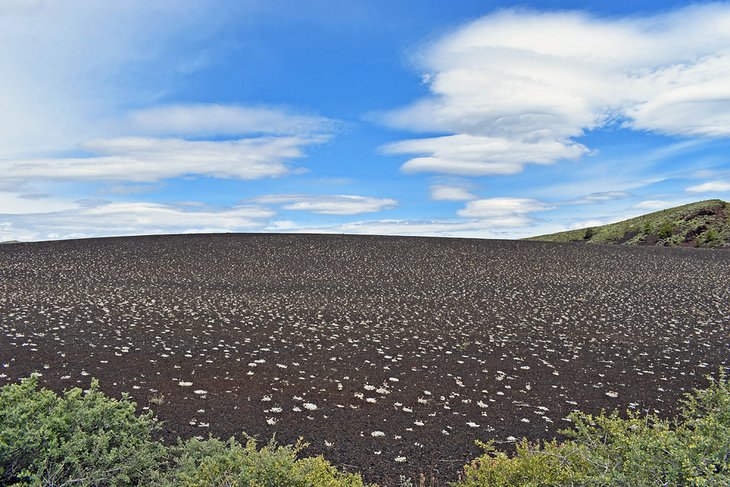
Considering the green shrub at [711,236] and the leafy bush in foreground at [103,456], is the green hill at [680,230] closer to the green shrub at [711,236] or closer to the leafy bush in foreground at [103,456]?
the green shrub at [711,236]

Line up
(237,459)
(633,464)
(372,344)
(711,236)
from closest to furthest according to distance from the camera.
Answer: (633,464)
(237,459)
(372,344)
(711,236)

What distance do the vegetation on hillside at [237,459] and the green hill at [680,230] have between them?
58.1 meters

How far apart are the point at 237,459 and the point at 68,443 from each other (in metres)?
1.80

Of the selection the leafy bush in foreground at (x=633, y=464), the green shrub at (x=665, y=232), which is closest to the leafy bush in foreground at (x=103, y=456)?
the leafy bush in foreground at (x=633, y=464)

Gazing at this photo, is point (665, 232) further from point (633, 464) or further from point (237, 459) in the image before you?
point (237, 459)

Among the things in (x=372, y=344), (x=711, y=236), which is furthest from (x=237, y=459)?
(x=711, y=236)

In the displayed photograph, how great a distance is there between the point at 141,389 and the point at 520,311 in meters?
13.4

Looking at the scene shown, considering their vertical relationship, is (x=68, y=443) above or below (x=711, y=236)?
below

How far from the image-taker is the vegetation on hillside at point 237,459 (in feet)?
13.2

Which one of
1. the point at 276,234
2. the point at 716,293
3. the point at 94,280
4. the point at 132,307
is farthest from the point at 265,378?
the point at 276,234

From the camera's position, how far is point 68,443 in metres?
4.73

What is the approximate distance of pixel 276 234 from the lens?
128 feet

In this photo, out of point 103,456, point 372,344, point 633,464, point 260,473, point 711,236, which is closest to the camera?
point 633,464

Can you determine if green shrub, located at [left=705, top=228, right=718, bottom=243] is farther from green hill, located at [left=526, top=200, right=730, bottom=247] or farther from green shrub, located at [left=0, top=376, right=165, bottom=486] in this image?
green shrub, located at [left=0, top=376, right=165, bottom=486]
